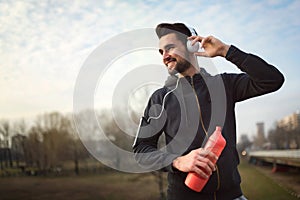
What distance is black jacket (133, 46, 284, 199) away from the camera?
182cm

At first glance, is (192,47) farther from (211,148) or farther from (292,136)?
(292,136)

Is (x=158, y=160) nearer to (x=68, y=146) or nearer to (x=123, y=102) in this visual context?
(x=123, y=102)

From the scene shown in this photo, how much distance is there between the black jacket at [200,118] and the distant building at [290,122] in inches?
3476

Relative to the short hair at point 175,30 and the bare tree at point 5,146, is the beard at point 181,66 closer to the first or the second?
the short hair at point 175,30

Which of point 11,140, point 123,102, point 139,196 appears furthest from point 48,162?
point 123,102

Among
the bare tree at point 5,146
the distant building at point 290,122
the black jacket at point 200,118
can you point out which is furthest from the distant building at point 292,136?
the black jacket at point 200,118

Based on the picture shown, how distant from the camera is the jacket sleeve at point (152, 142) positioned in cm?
182

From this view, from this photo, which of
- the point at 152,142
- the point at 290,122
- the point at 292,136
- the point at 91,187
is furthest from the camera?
the point at 290,122

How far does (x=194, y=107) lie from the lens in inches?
78.5

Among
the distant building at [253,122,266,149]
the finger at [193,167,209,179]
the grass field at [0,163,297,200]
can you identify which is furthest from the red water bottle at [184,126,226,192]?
the distant building at [253,122,266,149]

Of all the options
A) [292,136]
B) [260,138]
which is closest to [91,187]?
[292,136]

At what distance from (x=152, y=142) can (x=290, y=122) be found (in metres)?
95.7

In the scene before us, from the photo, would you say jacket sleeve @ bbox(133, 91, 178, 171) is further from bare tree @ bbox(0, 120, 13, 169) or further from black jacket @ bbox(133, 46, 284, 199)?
bare tree @ bbox(0, 120, 13, 169)

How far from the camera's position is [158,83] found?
95.6 inches
